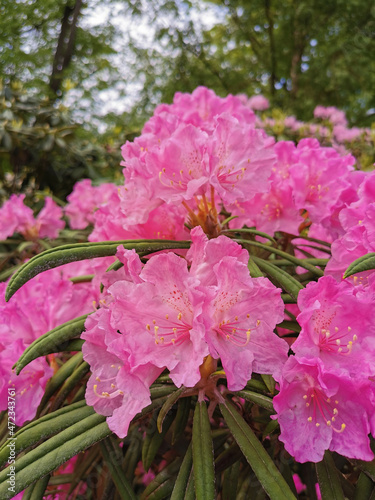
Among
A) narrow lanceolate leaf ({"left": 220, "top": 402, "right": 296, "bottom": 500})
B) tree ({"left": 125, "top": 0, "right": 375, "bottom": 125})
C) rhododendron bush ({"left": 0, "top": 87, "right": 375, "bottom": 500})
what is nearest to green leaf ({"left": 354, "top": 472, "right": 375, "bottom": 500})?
rhododendron bush ({"left": 0, "top": 87, "right": 375, "bottom": 500})

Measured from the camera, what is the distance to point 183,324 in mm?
640

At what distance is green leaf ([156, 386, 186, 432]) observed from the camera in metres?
0.64

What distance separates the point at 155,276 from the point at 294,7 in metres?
7.54

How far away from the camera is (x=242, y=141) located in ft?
2.64

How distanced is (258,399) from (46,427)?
0.31 metres

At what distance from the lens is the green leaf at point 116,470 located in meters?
0.73

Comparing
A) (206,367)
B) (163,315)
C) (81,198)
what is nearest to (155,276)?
(163,315)

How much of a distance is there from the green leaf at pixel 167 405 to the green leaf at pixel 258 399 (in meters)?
0.09

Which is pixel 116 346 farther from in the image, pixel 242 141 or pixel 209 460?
pixel 242 141

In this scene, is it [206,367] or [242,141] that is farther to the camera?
[242,141]

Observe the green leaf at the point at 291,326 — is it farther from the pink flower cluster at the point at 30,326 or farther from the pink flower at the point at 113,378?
the pink flower cluster at the point at 30,326

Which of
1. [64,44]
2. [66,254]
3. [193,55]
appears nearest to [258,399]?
[66,254]

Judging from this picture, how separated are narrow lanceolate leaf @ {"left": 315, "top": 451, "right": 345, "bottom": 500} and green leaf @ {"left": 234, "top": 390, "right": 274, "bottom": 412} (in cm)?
10

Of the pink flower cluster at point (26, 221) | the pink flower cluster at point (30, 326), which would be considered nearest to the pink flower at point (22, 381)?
the pink flower cluster at point (30, 326)
